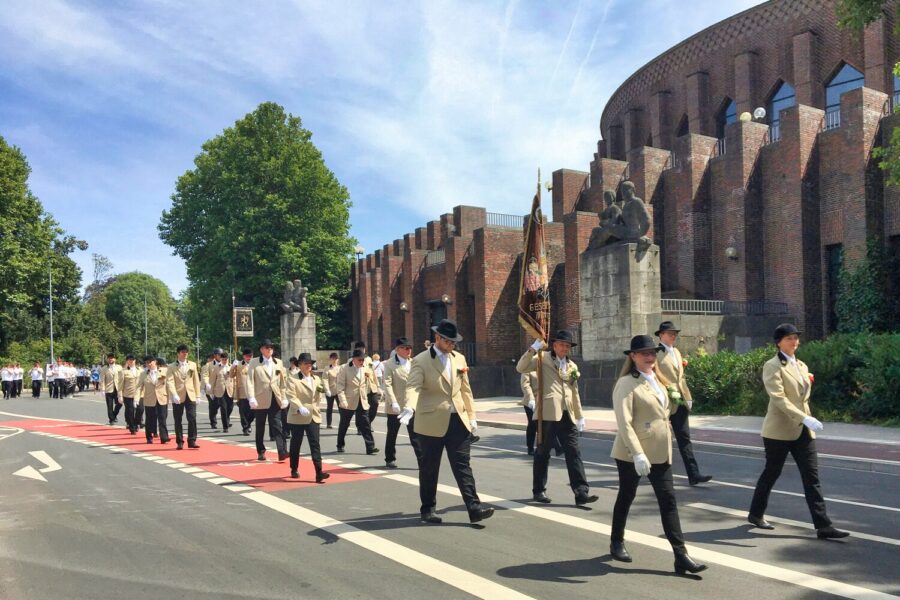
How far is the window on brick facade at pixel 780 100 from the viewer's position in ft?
114

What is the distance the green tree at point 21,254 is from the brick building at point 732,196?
22.8 m

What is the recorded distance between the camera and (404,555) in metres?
6.05

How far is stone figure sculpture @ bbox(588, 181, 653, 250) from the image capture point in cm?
2073

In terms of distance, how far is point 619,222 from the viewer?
21.2 metres

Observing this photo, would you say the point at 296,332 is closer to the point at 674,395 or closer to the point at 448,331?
the point at 448,331

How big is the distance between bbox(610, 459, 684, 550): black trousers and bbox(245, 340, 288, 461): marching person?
7063 mm

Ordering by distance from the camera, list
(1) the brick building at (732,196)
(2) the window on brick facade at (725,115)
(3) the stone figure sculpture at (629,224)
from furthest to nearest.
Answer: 1. (2) the window on brick facade at (725,115)
2. (1) the brick building at (732,196)
3. (3) the stone figure sculpture at (629,224)

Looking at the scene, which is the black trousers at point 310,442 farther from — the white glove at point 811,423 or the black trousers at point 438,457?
the white glove at point 811,423

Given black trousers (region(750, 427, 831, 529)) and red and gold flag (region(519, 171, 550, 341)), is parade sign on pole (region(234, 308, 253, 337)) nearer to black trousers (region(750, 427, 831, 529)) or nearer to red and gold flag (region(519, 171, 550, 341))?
red and gold flag (region(519, 171, 550, 341))

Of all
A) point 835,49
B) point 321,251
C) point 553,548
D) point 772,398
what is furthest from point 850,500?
point 321,251

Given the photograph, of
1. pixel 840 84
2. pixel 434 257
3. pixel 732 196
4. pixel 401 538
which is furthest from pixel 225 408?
pixel 840 84

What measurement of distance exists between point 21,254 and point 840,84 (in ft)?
158

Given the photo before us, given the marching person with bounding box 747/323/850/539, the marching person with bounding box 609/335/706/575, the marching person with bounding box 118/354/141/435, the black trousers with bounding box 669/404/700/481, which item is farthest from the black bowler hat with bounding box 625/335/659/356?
the marching person with bounding box 118/354/141/435

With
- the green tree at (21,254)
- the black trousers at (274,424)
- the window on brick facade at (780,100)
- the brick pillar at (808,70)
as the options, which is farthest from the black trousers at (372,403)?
the green tree at (21,254)
